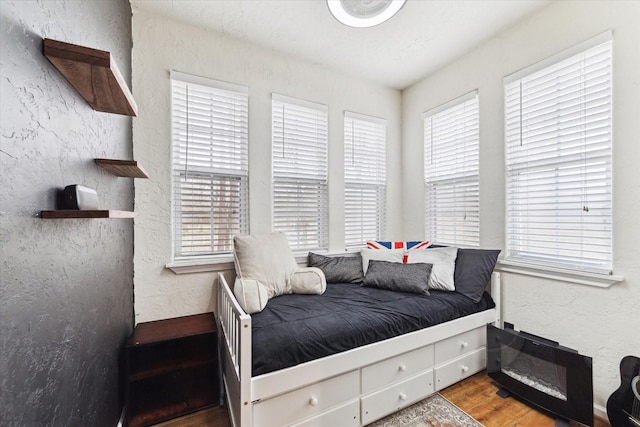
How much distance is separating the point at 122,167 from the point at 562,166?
2.69m

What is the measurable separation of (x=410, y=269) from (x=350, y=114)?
1.67 m

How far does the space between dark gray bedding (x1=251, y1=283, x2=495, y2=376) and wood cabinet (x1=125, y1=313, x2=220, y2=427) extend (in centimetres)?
53

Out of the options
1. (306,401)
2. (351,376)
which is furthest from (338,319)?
(306,401)

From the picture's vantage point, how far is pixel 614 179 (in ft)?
5.46

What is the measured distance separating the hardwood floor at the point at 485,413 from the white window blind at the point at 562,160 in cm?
96

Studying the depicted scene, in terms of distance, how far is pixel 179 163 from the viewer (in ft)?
6.95

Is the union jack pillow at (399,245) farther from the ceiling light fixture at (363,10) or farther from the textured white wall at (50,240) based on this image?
the textured white wall at (50,240)

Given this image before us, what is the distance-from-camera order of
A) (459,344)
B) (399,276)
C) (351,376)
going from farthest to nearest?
(399,276), (459,344), (351,376)

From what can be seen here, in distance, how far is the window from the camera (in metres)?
2.88

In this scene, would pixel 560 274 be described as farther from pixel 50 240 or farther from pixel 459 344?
pixel 50 240

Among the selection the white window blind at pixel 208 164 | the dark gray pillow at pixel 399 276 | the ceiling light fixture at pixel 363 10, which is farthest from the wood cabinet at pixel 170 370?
the ceiling light fixture at pixel 363 10

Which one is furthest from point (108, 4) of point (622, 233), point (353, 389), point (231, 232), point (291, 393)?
point (622, 233)

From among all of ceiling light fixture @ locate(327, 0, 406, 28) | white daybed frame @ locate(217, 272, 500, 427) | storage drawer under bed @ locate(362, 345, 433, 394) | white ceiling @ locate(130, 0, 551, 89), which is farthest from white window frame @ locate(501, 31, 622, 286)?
ceiling light fixture @ locate(327, 0, 406, 28)

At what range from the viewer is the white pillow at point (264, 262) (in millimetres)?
2049
